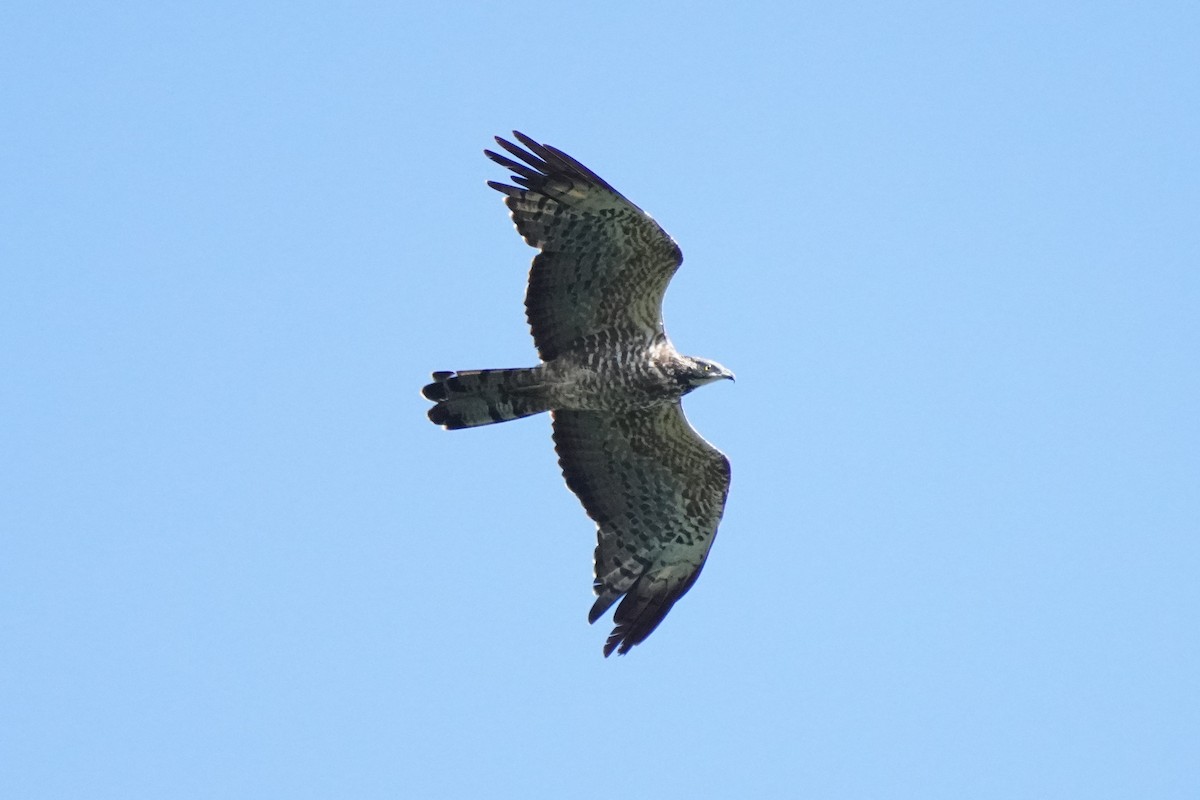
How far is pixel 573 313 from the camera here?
585 inches

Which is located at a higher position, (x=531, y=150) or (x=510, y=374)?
(x=531, y=150)

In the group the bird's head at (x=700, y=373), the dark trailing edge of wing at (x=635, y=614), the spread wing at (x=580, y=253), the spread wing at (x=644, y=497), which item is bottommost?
the dark trailing edge of wing at (x=635, y=614)

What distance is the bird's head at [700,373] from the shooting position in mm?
14742

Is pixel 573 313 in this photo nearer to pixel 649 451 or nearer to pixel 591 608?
pixel 649 451

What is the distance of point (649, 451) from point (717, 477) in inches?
24.0

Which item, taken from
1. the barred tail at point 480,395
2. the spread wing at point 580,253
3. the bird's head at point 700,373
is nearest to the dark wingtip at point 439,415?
the barred tail at point 480,395

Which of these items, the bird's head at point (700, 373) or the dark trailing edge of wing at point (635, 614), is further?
the dark trailing edge of wing at point (635, 614)


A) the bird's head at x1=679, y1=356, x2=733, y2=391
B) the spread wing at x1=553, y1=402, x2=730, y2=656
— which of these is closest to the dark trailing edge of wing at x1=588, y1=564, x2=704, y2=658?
the spread wing at x1=553, y1=402, x2=730, y2=656

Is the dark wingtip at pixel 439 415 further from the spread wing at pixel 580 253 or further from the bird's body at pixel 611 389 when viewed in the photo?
the spread wing at pixel 580 253

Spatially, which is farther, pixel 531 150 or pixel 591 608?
pixel 591 608

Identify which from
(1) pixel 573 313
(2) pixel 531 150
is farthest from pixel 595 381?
(2) pixel 531 150

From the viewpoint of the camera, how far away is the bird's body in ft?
47.3

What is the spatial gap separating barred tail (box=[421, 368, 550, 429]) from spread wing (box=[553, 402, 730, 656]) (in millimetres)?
612

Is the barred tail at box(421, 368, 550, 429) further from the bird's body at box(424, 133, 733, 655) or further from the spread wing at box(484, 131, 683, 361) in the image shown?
the spread wing at box(484, 131, 683, 361)
